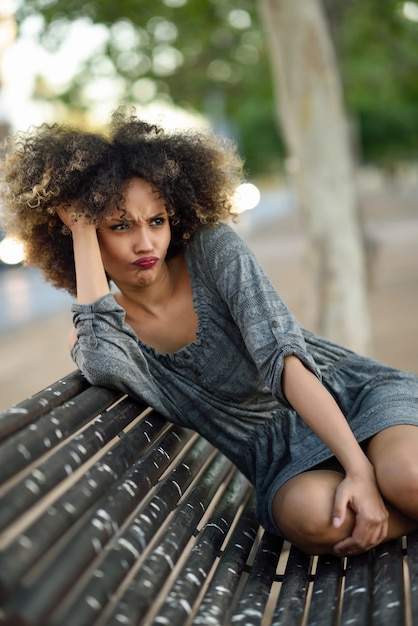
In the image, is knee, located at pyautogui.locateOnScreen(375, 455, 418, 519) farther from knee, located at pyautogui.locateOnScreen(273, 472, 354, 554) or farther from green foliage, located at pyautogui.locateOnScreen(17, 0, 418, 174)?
green foliage, located at pyautogui.locateOnScreen(17, 0, 418, 174)

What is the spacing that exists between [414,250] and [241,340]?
48.1ft

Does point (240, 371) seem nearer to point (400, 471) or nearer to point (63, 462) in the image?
point (400, 471)

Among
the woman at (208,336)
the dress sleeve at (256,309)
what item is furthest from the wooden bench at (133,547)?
the dress sleeve at (256,309)

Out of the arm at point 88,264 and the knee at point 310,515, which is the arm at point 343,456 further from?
the arm at point 88,264

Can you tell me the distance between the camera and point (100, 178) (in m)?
2.47

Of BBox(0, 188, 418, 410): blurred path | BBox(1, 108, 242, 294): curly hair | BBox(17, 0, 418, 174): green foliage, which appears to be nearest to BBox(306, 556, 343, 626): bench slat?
BBox(1, 108, 242, 294): curly hair

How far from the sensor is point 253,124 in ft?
168

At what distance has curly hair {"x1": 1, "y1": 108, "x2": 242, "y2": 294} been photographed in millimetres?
2484

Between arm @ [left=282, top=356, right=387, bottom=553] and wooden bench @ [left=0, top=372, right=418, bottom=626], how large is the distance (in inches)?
3.9

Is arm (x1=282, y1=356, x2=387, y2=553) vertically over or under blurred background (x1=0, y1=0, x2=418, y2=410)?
under

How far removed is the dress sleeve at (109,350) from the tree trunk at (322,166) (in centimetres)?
426

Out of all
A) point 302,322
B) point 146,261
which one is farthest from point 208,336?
point 302,322

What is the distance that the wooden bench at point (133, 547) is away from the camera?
1.61 m

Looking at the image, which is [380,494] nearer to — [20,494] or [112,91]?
[20,494]
